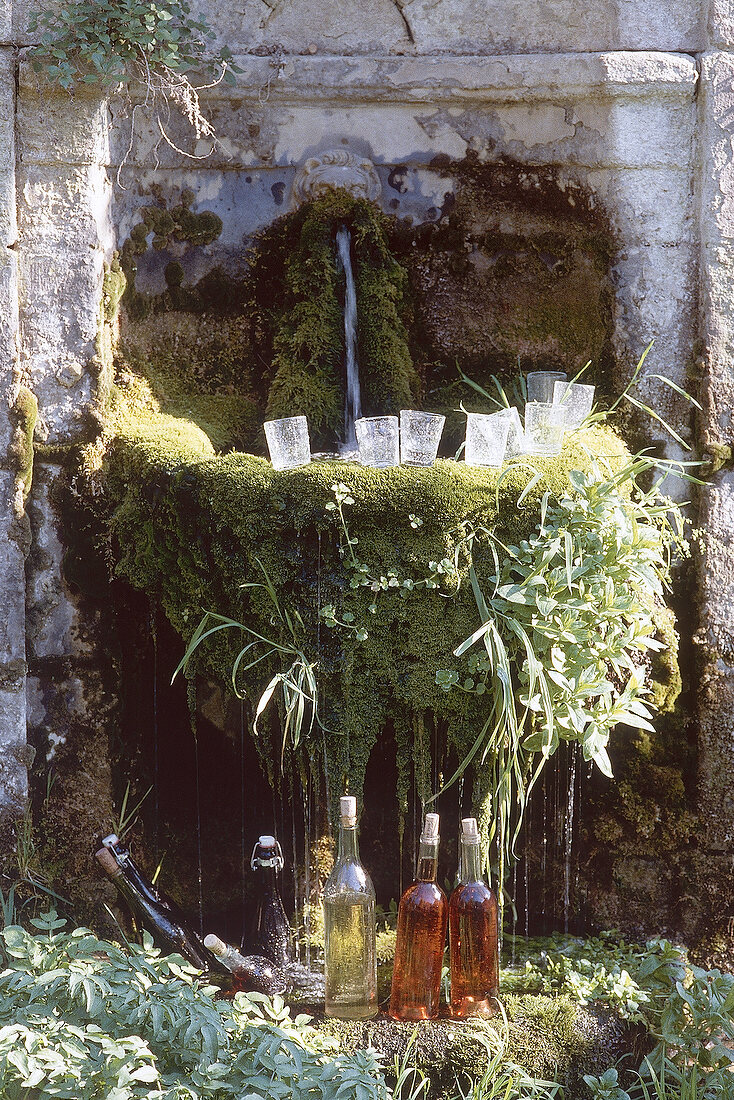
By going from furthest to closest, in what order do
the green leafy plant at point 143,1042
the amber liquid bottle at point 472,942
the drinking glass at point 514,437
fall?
the drinking glass at point 514,437
the amber liquid bottle at point 472,942
the green leafy plant at point 143,1042

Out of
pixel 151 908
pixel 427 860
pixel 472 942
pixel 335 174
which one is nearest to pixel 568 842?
pixel 472 942

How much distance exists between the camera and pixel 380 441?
→ 255 centimetres

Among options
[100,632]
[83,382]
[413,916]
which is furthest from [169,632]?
[413,916]

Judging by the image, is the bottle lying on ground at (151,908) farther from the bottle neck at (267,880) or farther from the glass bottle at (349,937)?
the glass bottle at (349,937)

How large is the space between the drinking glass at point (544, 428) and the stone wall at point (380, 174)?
1.98 ft

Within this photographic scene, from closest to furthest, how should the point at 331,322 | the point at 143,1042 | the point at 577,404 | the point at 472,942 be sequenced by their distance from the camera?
1. the point at 143,1042
2. the point at 472,942
3. the point at 577,404
4. the point at 331,322

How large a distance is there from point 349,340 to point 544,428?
89cm

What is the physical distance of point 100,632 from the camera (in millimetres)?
2908

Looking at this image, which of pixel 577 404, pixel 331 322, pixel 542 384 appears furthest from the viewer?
pixel 331 322

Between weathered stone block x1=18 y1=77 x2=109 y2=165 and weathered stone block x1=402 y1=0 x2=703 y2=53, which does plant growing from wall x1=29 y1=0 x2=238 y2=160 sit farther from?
weathered stone block x1=402 y1=0 x2=703 y2=53

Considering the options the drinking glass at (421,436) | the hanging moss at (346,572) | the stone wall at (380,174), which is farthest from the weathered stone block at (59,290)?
the drinking glass at (421,436)

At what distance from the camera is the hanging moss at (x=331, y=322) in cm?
317

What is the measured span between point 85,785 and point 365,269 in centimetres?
182

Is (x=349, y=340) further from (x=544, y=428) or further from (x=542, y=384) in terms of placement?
(x=544, y=428)
